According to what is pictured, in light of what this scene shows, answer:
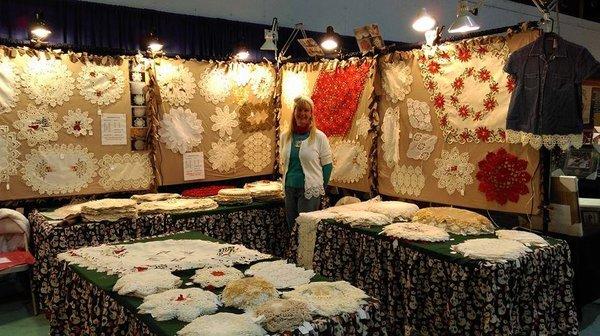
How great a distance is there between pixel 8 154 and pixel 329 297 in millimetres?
3514

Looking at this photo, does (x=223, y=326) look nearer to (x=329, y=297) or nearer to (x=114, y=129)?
(x=329, y=297)

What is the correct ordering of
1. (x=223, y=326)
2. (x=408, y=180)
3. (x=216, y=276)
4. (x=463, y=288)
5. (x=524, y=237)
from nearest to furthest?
1. (x=223, y=326)
2. (x=216, y=276)
3. (x=463, y=288)
4. (x=524, y=237)
5. (x=408, y=180)

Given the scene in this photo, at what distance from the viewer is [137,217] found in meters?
4.21

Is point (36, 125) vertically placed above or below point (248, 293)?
above

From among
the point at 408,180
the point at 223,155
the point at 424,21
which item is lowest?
the point at 408,180

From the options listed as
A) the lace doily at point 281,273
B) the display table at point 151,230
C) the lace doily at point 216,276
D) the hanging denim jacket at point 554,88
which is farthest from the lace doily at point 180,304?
the hanging denim jacket at point 554,88

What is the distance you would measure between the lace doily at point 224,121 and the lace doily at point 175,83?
0.35 metres

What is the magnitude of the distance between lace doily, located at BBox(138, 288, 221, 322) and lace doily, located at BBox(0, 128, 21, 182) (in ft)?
9.57

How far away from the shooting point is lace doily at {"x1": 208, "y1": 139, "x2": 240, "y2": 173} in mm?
5496

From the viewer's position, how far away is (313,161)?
446 cm

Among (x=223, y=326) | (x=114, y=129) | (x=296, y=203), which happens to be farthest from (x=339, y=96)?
(x=223, y=326)

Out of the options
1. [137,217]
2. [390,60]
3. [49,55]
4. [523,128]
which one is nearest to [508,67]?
[523,128]

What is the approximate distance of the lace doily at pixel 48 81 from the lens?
4.33 m

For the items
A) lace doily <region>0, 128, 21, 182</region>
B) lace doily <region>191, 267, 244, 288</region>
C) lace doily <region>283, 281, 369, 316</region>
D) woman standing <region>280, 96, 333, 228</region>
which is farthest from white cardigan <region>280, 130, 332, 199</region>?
lace doily <region>0, 128, 21, 182</region>
